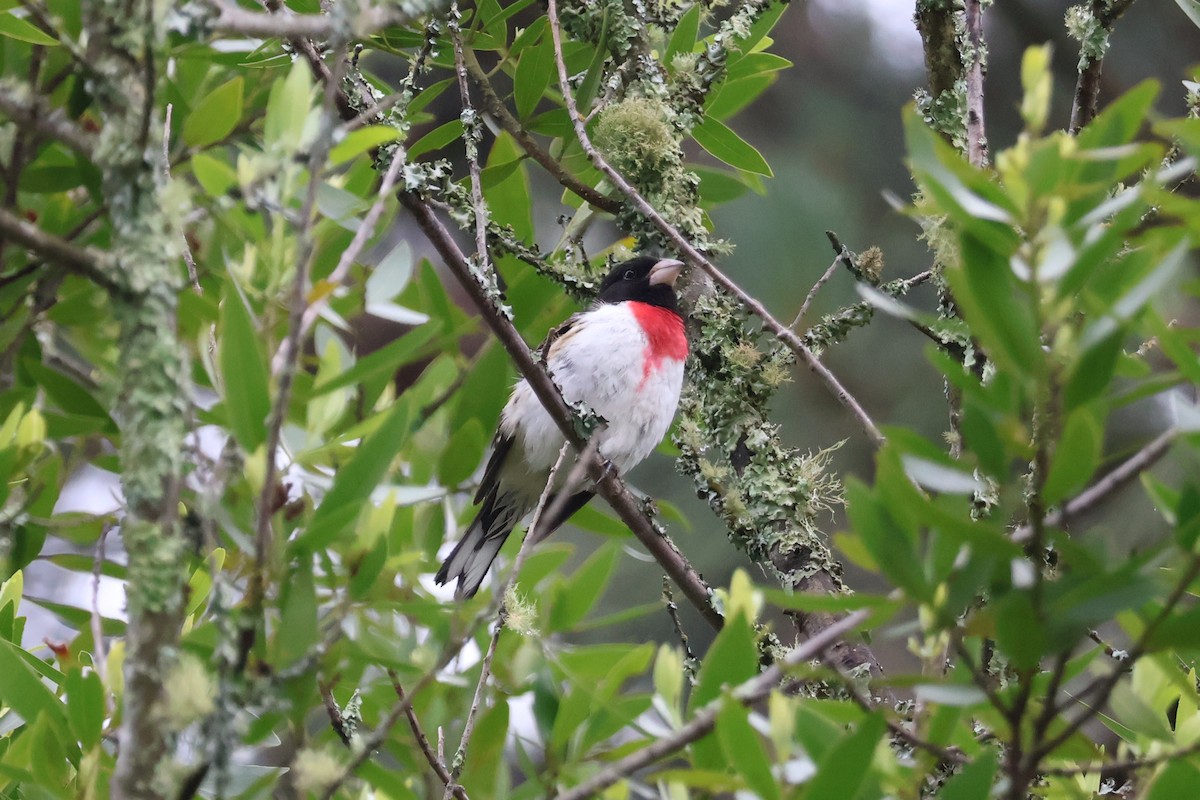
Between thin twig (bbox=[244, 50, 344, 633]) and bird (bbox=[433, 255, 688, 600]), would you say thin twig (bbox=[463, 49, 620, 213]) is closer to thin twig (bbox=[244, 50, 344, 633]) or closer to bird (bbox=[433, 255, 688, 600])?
bird (bbox=[433, 255, 688, 600])

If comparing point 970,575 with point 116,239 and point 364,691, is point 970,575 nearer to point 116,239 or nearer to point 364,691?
point 116,239

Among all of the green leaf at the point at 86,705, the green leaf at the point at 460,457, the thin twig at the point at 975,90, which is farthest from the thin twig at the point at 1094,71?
the green leaf at the point at 86,705

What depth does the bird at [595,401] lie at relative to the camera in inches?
154

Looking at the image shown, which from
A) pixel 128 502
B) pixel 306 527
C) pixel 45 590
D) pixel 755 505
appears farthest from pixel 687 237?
pixel 45 590

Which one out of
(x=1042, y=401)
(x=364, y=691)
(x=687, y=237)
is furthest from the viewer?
(x=687, y=237)

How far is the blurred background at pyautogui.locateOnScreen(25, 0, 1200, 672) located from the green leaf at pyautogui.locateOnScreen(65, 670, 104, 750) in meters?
3.27

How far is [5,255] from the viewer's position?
1956 mm

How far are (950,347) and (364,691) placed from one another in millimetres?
1547

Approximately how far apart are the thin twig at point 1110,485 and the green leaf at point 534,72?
201 cm

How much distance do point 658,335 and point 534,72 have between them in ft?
4.61

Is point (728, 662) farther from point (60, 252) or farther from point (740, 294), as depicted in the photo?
point (740, 294)

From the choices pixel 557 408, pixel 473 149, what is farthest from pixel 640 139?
pixel 557 408

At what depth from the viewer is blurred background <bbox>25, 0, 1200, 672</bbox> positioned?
546cm

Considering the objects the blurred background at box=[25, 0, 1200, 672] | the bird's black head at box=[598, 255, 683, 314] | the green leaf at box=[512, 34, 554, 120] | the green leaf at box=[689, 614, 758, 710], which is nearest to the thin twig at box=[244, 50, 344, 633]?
the green leaf at box=[689, 614, 758, 710]
